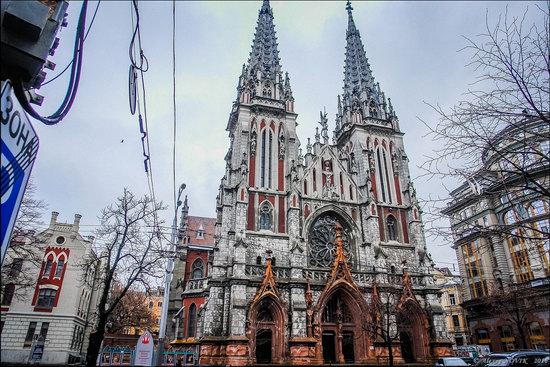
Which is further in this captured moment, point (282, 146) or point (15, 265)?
point (282, 146)

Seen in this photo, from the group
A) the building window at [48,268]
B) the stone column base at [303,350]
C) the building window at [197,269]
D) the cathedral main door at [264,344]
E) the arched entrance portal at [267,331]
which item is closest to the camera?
the stone column base at [303,350]

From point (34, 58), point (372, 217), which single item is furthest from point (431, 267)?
point (34, 58)

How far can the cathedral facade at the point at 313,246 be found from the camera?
2564cm

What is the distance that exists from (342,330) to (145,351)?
17.9 meters

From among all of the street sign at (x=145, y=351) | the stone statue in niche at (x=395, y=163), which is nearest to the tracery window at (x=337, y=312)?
the stone statue in niche at (x=395, y=163)

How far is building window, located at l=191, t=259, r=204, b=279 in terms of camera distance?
40312 millimetres

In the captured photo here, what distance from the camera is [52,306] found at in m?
32.4

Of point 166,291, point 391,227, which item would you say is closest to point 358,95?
point 391,227

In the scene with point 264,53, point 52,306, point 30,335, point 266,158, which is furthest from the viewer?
point 264,53

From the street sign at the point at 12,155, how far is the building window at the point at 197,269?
37466 millimetres

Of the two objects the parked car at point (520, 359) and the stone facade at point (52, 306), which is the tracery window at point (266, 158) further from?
the parked car at point (520, 359)

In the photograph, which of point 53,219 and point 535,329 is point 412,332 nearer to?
point 535,329

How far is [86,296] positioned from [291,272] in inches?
971

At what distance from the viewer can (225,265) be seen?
90.8ft
